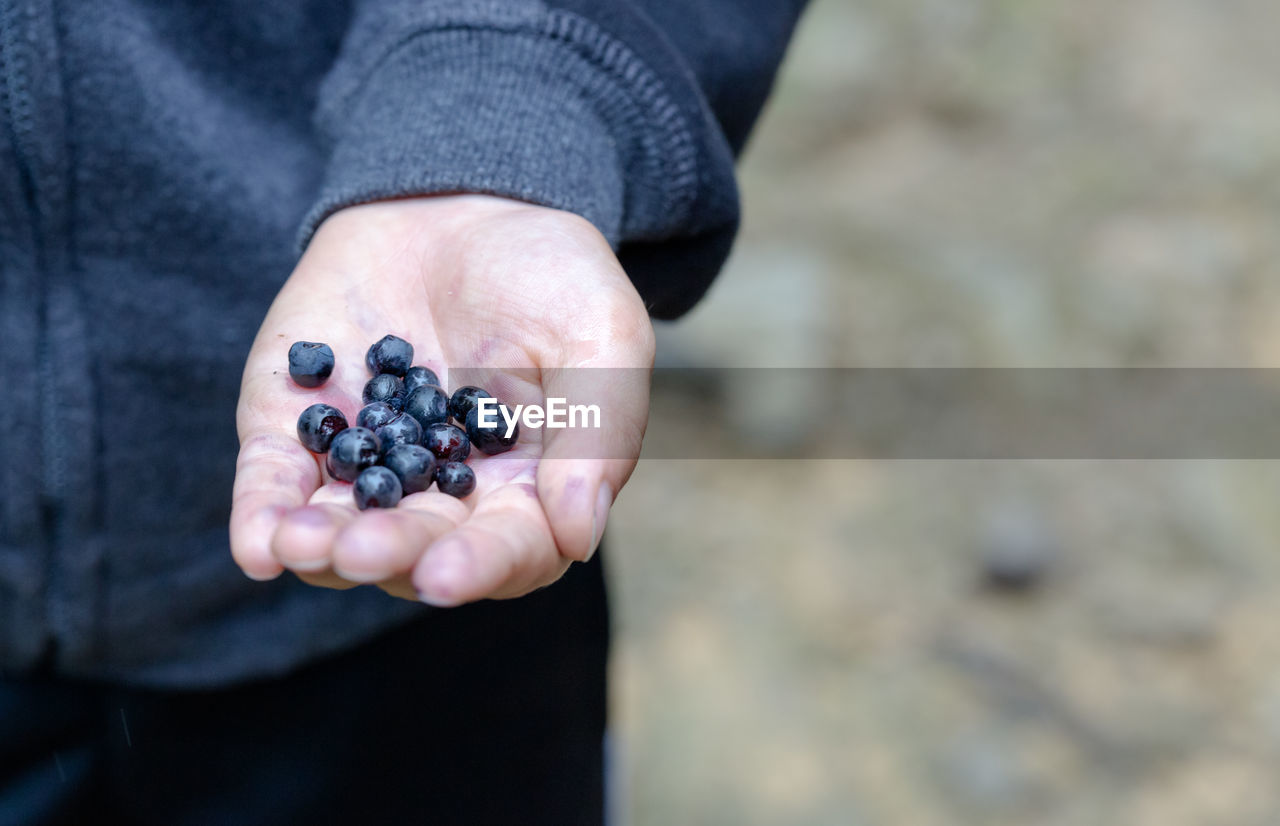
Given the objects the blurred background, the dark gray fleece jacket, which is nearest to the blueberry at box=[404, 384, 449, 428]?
the dark gray fleece jacket

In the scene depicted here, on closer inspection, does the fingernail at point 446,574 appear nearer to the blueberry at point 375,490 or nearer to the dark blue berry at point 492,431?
the blueberry at point 375,490

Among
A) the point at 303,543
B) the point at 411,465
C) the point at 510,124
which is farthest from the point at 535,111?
the point at 303,543

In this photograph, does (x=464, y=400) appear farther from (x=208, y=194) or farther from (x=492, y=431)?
(x=208, y=194)

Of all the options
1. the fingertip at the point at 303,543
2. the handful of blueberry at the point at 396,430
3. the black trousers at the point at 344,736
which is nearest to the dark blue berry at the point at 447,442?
the handful of blueberry at the point at 396,430

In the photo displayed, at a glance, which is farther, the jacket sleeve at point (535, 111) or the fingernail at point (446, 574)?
the jacket sleeve at point (535, 111)

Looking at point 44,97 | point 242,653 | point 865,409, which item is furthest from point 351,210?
point 865,409

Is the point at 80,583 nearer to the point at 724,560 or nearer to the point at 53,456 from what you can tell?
the point at 53,456
